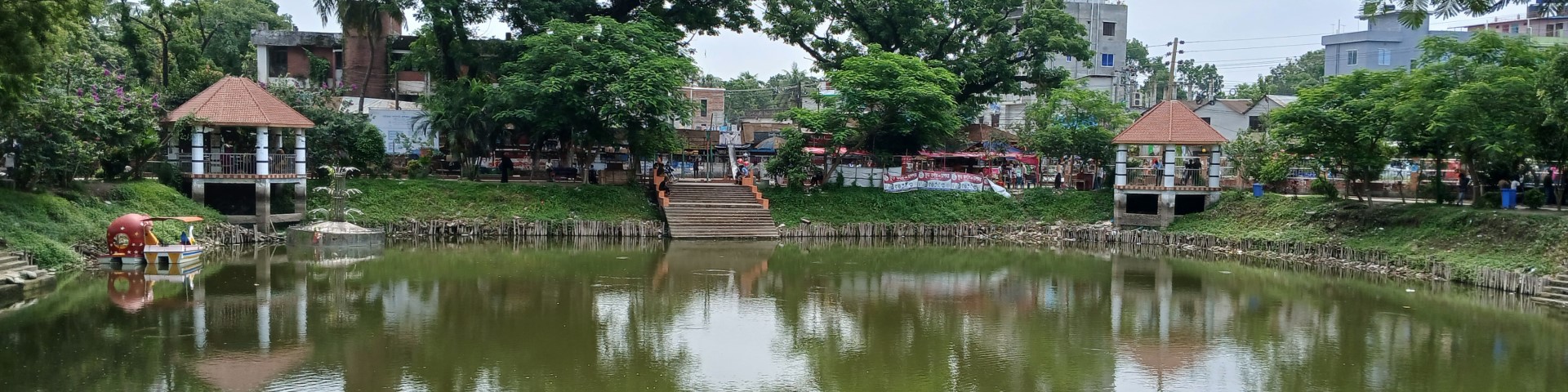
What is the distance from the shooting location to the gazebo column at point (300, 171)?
2762 cm

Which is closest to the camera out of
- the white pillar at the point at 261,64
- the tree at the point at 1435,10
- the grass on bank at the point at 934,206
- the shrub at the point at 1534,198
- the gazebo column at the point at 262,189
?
the tree at the point at 1435,10

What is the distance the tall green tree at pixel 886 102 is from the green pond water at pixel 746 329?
9009 mm

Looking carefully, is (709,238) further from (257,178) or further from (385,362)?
(385,362)

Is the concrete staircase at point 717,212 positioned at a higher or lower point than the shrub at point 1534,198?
lower

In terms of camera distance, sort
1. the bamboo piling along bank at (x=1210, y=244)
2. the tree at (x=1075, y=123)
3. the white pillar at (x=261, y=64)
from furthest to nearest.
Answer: the white pillar at (x=261, y=64) < the tree at (x=1075, y=123) < the bamboo piling along bank at (x=1210, y=244)

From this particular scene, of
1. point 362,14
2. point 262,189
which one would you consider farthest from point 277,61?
point 262,189

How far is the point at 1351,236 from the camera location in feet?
84.1

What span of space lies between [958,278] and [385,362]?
12.5 metres

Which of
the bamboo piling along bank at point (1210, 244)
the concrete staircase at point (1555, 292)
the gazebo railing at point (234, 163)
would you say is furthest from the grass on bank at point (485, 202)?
the concrete staircase at point (1555, 292)

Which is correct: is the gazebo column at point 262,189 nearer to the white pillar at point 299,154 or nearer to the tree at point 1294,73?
the white pillar at point 299,154

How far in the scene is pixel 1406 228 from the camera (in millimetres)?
24656

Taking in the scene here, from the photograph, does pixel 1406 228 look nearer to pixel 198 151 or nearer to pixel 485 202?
pixel 485 202

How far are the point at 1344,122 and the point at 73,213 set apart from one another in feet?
92.5

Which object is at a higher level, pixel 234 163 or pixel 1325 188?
pixel 234 163
